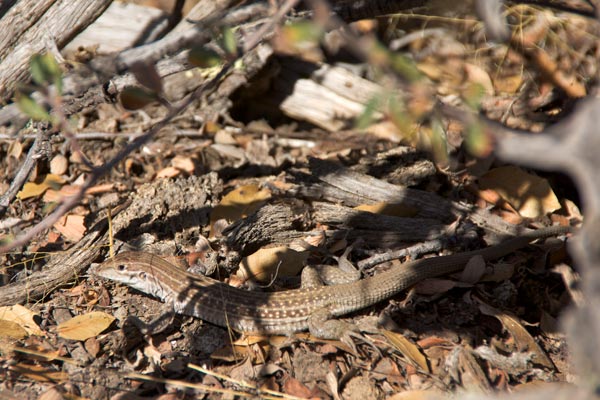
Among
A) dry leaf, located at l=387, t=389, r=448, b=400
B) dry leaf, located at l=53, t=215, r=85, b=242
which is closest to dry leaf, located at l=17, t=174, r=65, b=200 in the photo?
dry leaf, located at l=53, t=215, r=85, b=242

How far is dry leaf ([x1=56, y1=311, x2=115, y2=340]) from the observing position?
3.40 meters

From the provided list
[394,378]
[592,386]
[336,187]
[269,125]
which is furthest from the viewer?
→ [269,125]

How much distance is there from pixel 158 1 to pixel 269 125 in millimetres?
1660

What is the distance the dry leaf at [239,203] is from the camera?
14.2 ft

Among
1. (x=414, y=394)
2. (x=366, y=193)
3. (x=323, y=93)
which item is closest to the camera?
(x=414, y=394)

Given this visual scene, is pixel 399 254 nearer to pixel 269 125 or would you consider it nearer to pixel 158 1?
pixel 269 125

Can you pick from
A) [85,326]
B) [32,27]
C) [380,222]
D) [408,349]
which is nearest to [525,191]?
[380,222]

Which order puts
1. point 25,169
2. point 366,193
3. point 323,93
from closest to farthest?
point 25,169 → point 366,193 → point 323,93

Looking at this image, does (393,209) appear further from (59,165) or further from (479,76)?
(59,165)

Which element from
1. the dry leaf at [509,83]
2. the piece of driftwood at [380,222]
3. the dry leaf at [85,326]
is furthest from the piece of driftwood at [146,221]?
the dry leaf at [509,83]

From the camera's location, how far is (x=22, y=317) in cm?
350

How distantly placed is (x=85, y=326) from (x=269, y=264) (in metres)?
1.27

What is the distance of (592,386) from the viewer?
1.54 meters

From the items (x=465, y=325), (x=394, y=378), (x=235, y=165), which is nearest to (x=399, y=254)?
(x=465, y=325)
